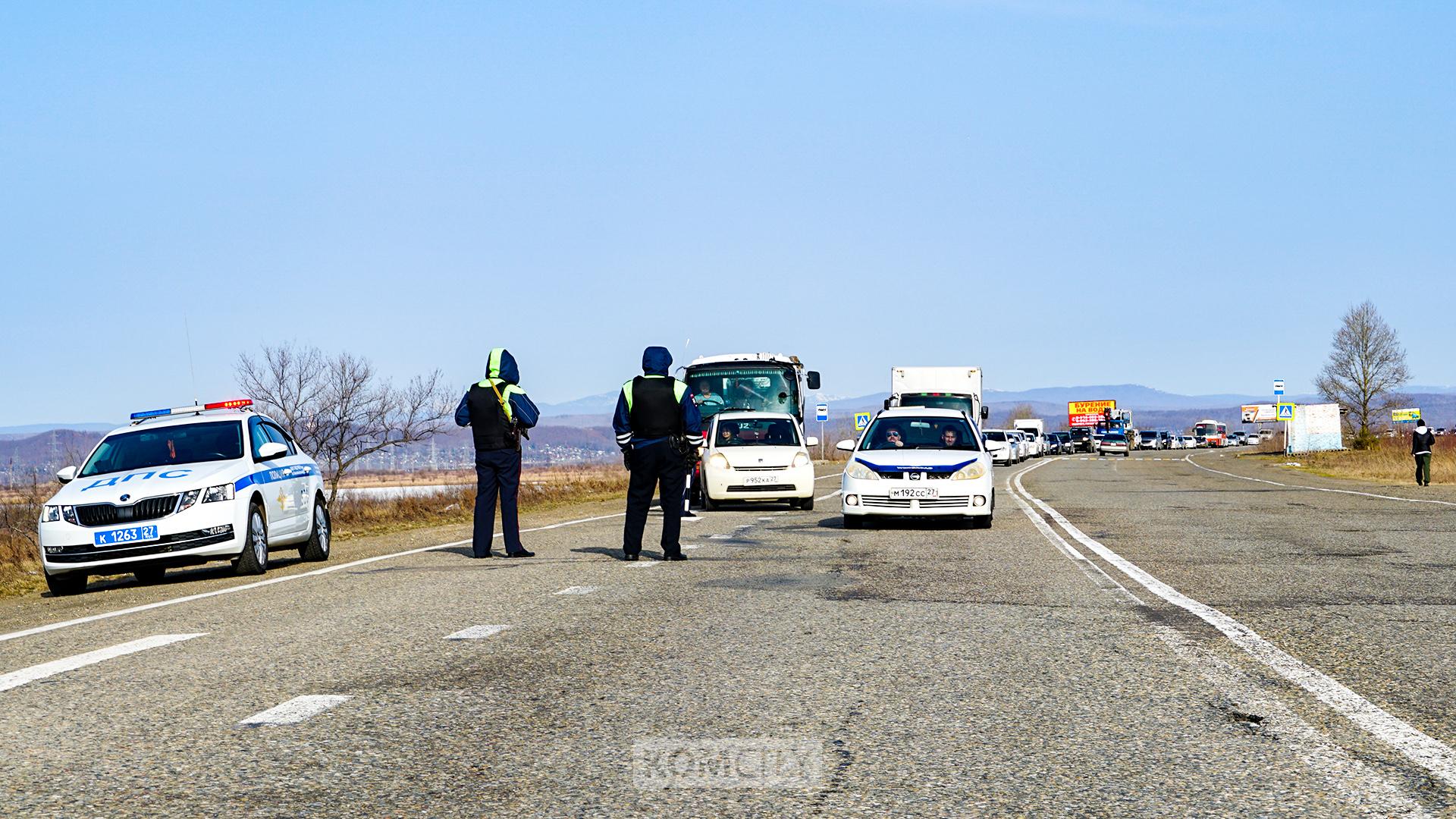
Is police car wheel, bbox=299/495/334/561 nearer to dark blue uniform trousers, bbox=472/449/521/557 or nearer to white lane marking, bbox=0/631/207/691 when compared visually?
dark blue uniform trousers, bbox=472/449/521/557

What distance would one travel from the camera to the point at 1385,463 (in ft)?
164

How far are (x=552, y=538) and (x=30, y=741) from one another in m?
12.7

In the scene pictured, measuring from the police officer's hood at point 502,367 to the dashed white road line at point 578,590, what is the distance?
12.7ft

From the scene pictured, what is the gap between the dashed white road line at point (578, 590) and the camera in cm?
1110

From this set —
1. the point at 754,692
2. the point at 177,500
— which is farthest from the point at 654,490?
the point at 754,692

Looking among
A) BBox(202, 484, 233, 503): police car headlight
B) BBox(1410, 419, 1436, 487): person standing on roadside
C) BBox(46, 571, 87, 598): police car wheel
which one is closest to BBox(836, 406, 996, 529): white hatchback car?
BBox(202, 484, 233, 503): police car headlight

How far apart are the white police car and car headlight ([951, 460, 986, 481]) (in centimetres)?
763

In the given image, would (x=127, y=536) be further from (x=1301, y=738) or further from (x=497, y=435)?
(x=1301, y=738)

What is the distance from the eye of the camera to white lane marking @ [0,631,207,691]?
7.43 m

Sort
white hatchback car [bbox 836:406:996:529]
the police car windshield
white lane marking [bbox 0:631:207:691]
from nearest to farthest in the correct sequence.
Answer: white lane marking [bbox 0:631:207:691]
the police car windshield
white hatchback car [bbox 836:406:996:529]

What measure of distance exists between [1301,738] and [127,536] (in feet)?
35.8

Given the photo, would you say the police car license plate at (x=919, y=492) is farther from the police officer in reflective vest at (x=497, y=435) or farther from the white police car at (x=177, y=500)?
the white police car at (x=177, y=500)

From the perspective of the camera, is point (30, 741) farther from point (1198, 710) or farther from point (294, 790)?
point (1198, 710)

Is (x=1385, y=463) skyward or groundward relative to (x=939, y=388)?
groundward
